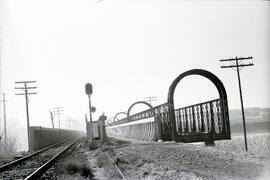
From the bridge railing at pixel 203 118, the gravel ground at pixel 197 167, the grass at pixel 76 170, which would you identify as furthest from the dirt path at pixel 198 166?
the bridge railing at pixel 203 118

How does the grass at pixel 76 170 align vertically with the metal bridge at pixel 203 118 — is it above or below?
below

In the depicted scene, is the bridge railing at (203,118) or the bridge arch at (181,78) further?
the bridge arch at (181,78)

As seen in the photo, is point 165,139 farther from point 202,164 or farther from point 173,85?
point 202,164

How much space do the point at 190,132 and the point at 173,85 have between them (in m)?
2.56

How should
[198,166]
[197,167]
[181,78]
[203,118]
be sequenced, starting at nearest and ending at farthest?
[197,167], [198,166], [203,118], [181,78]

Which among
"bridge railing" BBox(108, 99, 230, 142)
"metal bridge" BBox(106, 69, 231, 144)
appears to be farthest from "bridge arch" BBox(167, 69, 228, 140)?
"bridge railing" BBox(108, 99, 230, 142)

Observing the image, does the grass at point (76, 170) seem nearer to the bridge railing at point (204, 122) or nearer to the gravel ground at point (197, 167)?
the gravel ground at point (197, 167)

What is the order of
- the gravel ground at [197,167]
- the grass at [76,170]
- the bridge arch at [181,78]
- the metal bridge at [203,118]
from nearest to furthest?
1. the gravel ground at [197,167]
2. the grass at [76,170]
3. the metal bridge at [203,118]
4. the bridge arch at [181,78]

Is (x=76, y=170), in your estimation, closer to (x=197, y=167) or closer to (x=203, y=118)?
(x=197, y=167)

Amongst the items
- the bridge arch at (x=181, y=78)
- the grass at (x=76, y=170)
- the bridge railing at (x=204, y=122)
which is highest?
the bridge arch at (x=181, y=78)

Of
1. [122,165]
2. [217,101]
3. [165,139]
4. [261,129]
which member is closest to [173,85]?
[217,101]

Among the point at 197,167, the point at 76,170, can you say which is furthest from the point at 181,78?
the point at 76,170

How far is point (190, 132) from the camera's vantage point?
53.9 ft

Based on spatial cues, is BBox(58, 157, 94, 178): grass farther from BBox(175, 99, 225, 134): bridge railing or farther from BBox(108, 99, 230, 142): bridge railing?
BBox(175, 99, 225, 134): bridge railing
